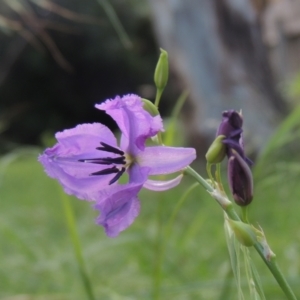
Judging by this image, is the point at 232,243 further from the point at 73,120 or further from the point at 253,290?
Result: the point at 73,120

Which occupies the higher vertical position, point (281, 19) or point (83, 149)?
point (281, 19)

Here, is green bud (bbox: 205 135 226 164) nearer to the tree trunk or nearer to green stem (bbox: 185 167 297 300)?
green stem (bbox: 185 167 297 300)

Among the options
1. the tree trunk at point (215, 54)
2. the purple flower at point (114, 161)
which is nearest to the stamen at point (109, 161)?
the purple flower at point (114, 161)

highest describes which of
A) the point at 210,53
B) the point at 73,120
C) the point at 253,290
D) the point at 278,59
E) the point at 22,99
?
the point at 22,99

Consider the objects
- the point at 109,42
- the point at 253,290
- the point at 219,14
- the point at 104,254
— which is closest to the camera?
the point at 253,290

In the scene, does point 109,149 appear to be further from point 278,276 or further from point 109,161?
point 278,276

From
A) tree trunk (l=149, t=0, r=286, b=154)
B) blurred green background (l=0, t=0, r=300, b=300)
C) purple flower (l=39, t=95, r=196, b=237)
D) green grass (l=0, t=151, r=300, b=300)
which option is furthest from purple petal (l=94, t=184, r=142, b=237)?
tree trunk (l=149, t=0, r=286, b=154)

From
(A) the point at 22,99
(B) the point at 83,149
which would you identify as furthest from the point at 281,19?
(A) the point at 22,99
